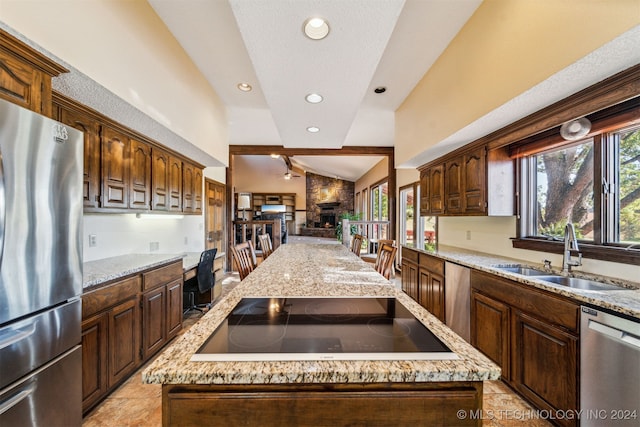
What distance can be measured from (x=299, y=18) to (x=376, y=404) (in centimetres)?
182

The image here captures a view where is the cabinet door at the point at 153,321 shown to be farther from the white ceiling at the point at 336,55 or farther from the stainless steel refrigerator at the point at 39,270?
the white ceiling at the point at 336,55

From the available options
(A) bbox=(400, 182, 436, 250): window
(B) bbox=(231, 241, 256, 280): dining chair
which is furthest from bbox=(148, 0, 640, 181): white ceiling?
(A) bbox=(400, 182, 436, 250): window

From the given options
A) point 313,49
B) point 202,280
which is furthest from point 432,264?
point 202,280

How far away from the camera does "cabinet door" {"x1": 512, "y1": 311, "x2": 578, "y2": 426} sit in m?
1.41

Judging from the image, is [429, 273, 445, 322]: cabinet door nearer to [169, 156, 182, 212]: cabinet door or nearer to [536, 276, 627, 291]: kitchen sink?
[536, 276, 627, 291]: kitchen sink

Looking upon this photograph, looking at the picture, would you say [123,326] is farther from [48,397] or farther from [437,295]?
[437,295]

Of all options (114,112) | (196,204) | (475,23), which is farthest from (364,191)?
(114,112)

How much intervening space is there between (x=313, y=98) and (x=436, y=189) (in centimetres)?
200

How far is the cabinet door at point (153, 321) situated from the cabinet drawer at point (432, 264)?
8.93 feet

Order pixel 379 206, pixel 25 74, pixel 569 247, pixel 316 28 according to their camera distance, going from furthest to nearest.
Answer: pixel 379 206 → pixel 569 247 → pixel 316 28 → pixel 25 74

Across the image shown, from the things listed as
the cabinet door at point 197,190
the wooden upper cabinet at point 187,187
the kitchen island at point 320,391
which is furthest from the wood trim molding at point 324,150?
the kitchen island at point 320,391

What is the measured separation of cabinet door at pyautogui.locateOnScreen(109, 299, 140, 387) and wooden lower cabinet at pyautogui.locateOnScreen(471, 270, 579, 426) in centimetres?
271

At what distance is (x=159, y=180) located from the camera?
2.74 meters

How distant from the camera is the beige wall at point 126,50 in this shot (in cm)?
125
